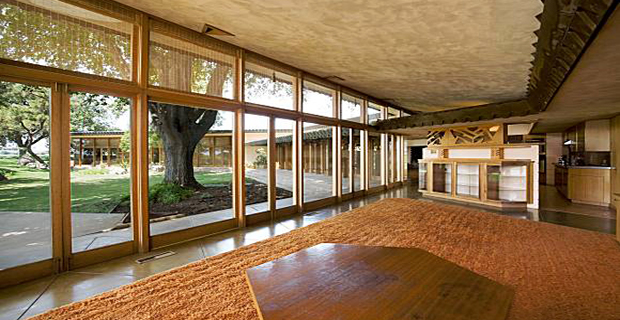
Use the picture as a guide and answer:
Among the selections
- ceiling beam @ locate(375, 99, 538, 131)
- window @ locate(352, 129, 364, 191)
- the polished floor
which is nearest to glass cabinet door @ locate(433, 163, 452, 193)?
ceiling beam @ locate(375, 99, 538, 131)

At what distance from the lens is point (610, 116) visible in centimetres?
615

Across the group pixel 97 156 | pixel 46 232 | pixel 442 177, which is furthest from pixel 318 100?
pixel 46 232

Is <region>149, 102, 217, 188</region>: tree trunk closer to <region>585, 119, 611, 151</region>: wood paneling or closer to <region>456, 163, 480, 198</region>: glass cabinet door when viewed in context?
<region>456, 163, 480, 198</region>: glass cabinet door

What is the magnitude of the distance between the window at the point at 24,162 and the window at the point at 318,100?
4242 millimetres

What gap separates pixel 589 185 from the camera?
639 centimetres

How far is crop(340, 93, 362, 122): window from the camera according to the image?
7.04 meters

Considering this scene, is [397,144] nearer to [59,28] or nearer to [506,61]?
[506,61]

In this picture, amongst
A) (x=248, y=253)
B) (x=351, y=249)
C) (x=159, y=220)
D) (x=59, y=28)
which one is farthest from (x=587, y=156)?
(x=59, y=28)

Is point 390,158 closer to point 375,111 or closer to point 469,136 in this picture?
point 375,111

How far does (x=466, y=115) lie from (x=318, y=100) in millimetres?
3734

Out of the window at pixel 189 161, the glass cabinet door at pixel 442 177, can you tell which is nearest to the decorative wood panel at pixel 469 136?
the glass cabinet door at pixel 442 177

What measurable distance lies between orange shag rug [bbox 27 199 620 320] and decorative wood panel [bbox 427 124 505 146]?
2.77 meters

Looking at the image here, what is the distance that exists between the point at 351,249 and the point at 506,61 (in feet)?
15.7

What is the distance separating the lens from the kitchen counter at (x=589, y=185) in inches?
241
